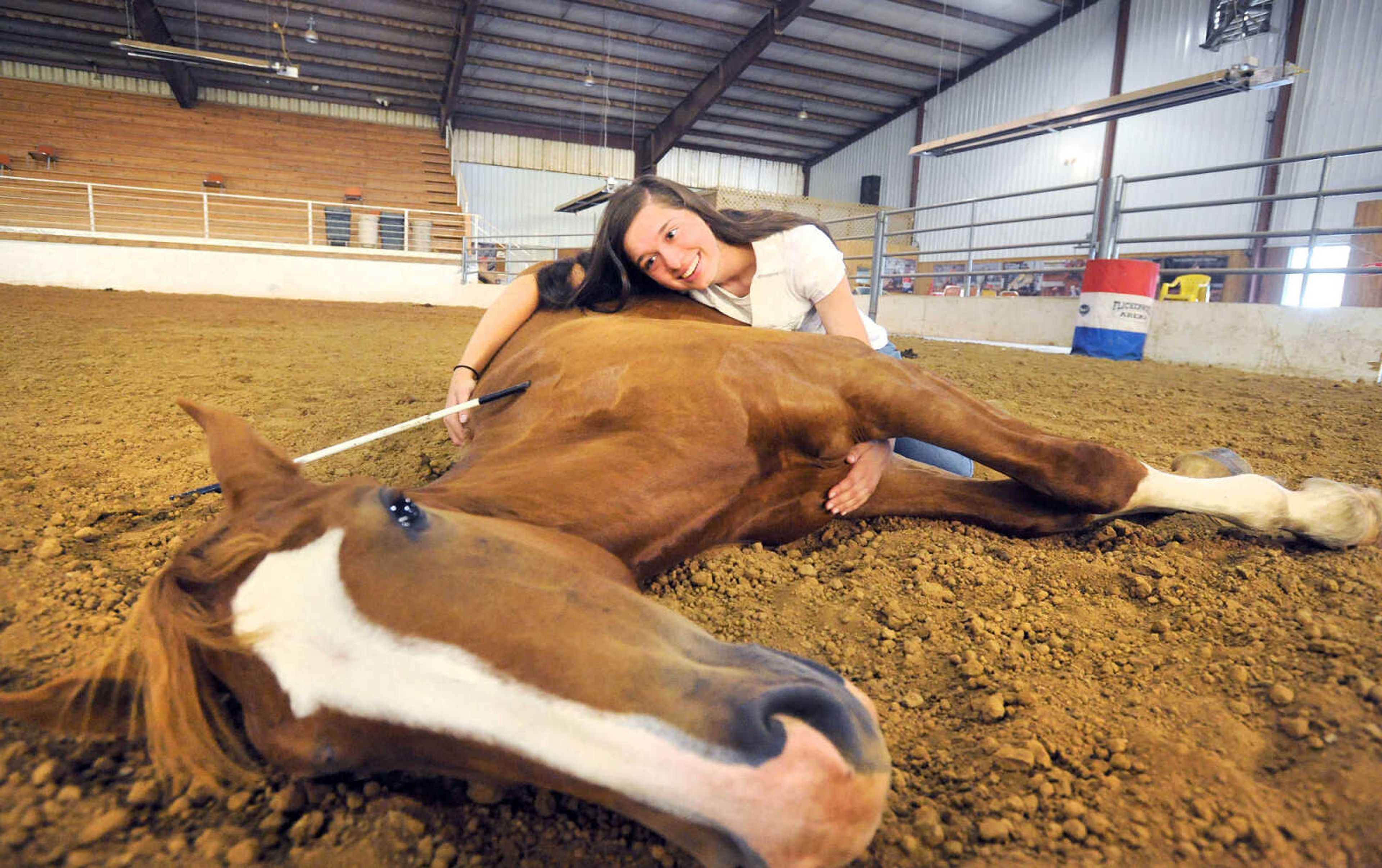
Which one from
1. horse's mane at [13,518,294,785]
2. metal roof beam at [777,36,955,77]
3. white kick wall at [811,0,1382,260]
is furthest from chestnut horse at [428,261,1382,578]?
metal roof beam at [777,36,955,77]

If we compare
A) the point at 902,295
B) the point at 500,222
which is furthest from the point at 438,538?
the point at 500,222

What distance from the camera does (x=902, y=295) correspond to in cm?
1097

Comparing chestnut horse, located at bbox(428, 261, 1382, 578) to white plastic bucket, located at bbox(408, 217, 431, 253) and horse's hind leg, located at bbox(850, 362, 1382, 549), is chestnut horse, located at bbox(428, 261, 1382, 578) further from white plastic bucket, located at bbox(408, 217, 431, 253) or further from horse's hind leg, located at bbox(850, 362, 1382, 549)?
white plastic bucket, located at bbox(408, 217, 431, 253)

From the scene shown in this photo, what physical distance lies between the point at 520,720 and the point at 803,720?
11.6 inches

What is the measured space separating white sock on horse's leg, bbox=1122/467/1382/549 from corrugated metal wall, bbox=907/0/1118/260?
13.8 metres

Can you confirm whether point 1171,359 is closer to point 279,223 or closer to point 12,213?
point 279,223

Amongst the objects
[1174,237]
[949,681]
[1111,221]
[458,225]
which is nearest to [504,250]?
[458,225]

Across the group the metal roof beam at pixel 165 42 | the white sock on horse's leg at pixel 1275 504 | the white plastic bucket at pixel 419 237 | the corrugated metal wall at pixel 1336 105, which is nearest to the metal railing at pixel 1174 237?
the corrugated metal wall at pixel 1336 105

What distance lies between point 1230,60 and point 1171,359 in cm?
1049

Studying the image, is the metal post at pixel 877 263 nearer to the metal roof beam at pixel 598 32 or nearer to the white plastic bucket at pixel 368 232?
the metal roof beam at pixel 598 32

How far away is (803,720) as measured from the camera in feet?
2.63

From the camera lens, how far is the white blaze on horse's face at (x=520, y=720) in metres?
0.74

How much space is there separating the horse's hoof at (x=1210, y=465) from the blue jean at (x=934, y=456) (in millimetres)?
618

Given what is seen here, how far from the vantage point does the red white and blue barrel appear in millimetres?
6758
